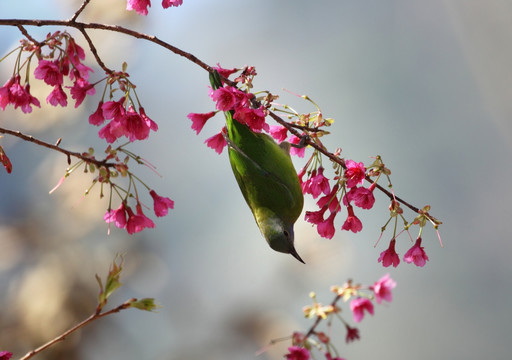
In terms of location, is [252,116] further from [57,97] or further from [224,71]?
[57,97]

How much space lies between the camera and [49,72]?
28.3 inches

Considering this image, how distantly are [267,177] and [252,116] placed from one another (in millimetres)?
114

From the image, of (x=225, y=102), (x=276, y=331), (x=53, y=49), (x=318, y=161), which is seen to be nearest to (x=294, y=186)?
(x=318, y=161)

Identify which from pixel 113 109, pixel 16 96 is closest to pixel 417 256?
pixel 113 109

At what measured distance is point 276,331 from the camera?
2.02 m

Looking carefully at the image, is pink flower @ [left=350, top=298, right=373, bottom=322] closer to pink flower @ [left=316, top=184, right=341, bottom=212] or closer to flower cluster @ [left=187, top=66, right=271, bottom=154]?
pink flower @ [left=316, top=184, right=341, bottom=212]

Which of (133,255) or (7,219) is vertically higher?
(7,219)

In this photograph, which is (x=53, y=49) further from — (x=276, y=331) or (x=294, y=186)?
(x=276, y=331)

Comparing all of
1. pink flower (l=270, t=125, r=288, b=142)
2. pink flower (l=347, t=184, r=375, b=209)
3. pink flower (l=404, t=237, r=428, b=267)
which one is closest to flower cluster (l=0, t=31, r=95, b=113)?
pink flower (l=270, t=125, r=288, b=142)

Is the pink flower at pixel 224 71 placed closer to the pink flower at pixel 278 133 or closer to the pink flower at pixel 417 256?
the pink flower at pixel 278 133

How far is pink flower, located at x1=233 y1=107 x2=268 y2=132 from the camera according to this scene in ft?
2.16

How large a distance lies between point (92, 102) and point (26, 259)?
2.05 ft

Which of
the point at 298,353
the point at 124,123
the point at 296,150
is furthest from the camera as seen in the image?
the point at 296,150

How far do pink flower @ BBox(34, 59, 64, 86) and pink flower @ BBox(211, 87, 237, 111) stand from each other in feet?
0.70
